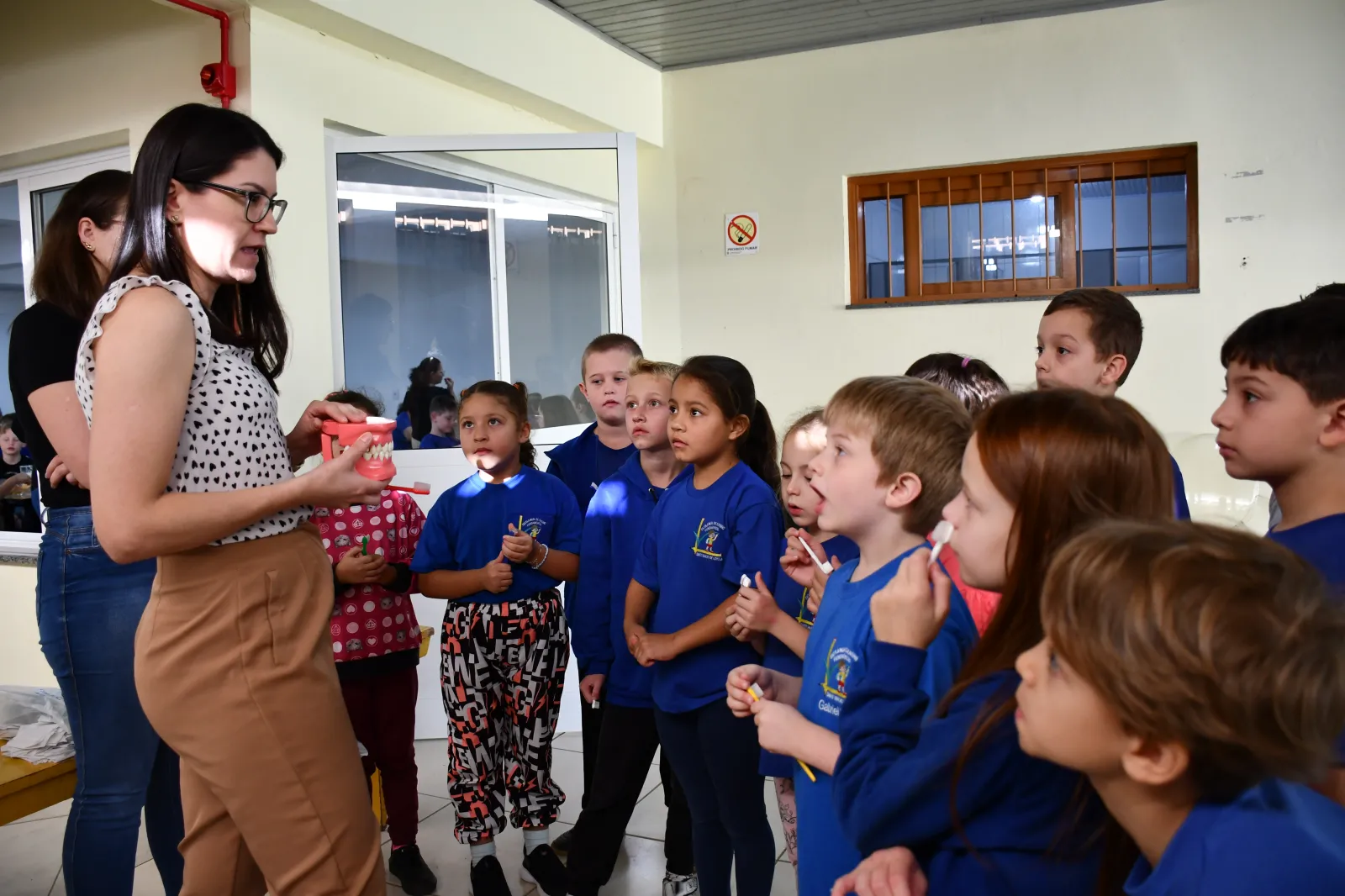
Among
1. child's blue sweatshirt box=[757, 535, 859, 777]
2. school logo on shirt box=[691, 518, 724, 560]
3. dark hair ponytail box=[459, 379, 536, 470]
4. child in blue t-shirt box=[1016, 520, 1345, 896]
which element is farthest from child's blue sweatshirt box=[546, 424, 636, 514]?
child in blue t-shirt box=[1016, 520, 1345, 896]

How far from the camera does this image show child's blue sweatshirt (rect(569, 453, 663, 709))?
2219mm

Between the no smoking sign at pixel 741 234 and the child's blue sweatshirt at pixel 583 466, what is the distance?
270 cm

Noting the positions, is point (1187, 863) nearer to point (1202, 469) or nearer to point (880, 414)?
point (880, 414)

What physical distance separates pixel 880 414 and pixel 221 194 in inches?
37.2

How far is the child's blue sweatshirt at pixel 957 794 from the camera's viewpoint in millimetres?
936

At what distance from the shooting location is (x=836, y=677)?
4.21ft

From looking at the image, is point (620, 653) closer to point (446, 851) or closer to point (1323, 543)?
point (446, 851)

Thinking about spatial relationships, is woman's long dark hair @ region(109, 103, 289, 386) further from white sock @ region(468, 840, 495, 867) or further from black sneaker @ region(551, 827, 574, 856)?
black sneaker @ region(551, 827, 574, 856)

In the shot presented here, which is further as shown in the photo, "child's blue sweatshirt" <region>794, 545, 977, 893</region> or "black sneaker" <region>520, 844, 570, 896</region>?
"black sneaker" <region>520, 844, 570, 896</region>

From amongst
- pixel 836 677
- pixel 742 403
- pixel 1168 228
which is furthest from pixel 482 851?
pixel 1168 228

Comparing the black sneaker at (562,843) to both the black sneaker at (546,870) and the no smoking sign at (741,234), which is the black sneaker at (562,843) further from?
the no smoking sign at (741,234)

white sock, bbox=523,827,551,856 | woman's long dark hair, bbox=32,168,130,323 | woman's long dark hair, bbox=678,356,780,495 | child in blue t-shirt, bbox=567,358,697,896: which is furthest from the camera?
white sock, bbox=523,827,551,856

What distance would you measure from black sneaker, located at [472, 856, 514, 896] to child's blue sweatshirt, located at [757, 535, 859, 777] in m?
0.79

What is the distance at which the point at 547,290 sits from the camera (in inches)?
149
